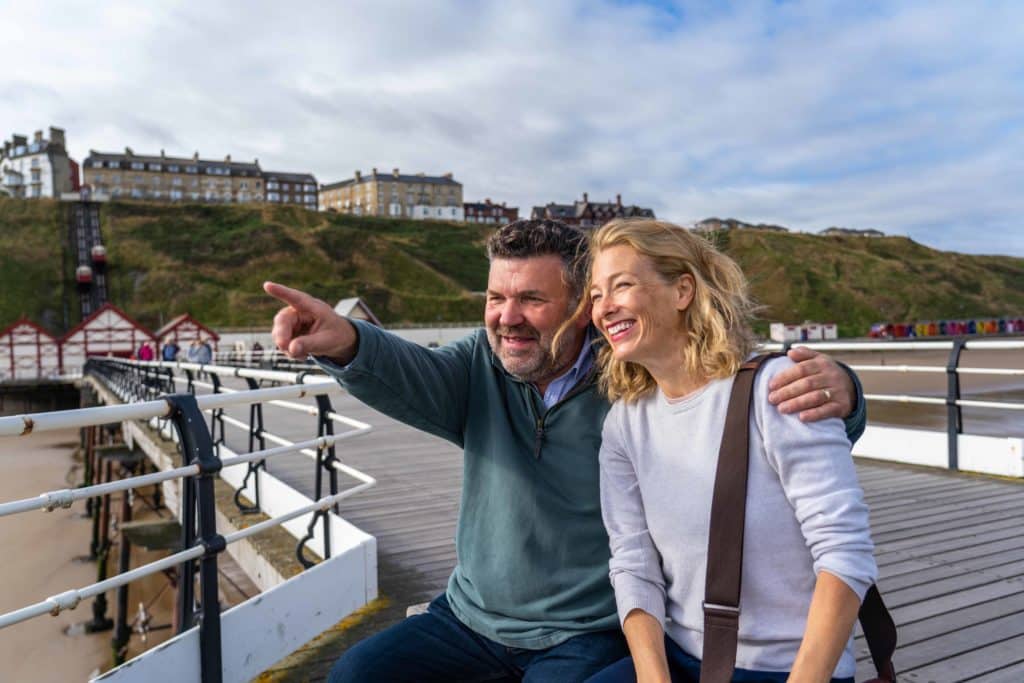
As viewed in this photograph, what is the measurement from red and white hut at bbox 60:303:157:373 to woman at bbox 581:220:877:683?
47.4 metres

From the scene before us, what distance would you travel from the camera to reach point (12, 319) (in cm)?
6238

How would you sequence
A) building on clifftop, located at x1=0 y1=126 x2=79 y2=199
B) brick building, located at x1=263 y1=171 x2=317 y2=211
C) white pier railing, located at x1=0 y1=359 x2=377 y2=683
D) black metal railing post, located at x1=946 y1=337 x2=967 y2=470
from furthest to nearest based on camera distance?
brick building, located at x1=263 y1=171 x2=317 y2=211 < building on clifftop, located at x1=0 y1=126 x2=79 y2=199 < black metal railing post, located at x1=946 y1=337 x2=967 y2=470 < white pier railing, located at x1=0 y1=359 x2=377 y2=683

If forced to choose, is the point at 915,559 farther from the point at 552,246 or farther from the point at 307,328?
the point at 307,328

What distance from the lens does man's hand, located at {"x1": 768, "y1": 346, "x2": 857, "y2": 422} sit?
1465 millimetres

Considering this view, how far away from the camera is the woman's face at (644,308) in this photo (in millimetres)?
1691

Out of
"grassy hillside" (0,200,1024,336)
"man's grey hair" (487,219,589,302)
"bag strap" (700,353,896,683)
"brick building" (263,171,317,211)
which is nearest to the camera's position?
"bag strap" (700,353,896,683)

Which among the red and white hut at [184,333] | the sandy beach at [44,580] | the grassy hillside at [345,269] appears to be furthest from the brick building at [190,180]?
the sandy beach at [44,580]

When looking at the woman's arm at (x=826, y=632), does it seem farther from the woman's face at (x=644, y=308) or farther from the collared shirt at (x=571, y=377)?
the collared shirt at (x=571, y=377)

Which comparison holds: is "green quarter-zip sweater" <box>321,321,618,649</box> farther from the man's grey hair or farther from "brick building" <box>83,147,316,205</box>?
"brick building" <box>83,147,316,205</box>

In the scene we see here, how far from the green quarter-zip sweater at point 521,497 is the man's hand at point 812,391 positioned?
0.65m

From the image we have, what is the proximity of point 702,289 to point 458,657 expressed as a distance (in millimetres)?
1265

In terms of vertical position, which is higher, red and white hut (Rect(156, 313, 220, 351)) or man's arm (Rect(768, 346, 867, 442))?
man's arm (Rect(768, 346, 867, 442))

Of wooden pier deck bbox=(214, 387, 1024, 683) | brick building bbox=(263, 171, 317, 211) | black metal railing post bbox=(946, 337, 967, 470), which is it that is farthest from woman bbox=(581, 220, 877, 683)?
brick building bbox=(263, 171, 317, 211)

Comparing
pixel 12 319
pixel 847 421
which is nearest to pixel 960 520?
pixel 847 421
